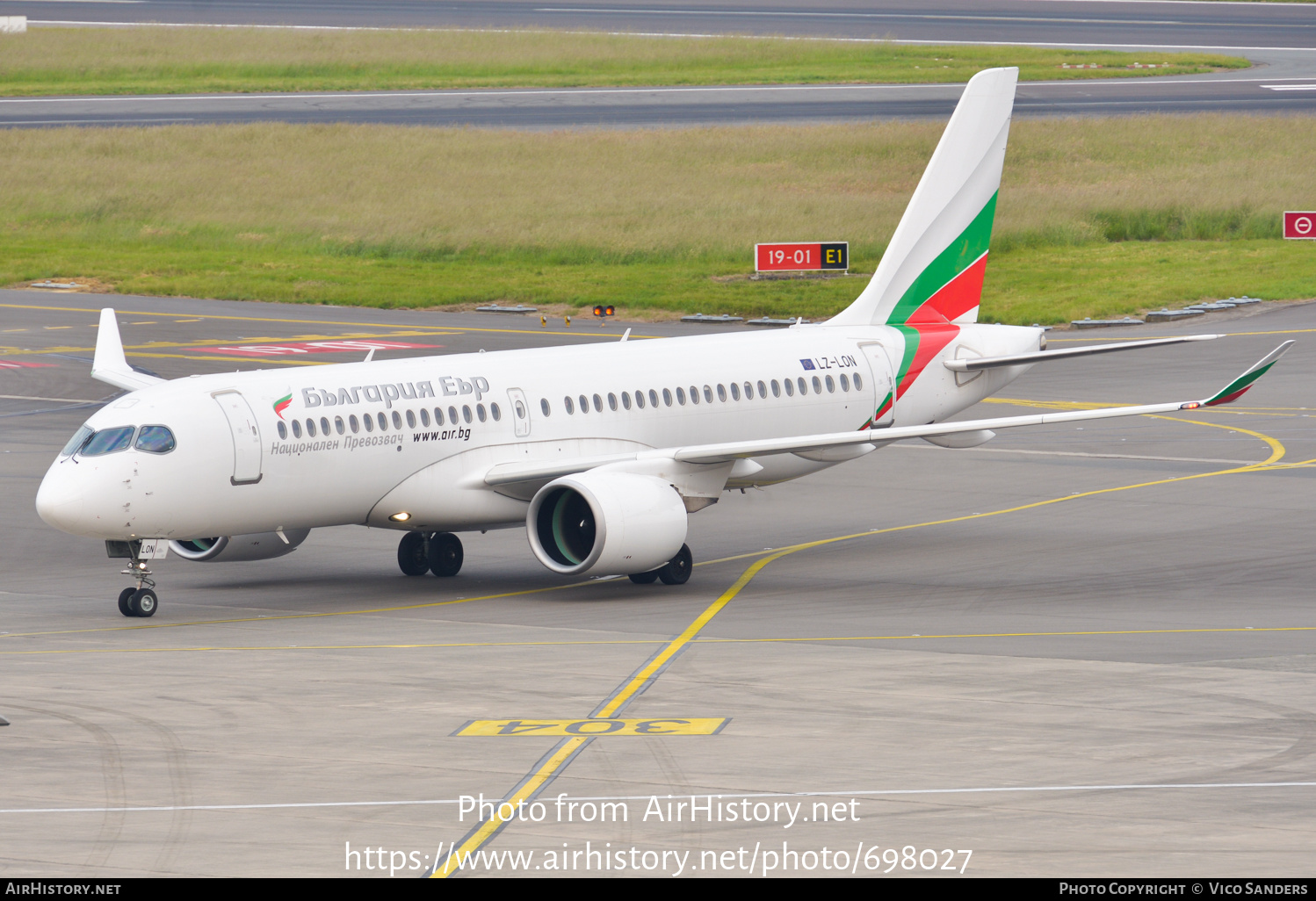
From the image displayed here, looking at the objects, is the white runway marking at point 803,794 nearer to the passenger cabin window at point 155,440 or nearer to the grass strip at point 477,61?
the passenger cabin window at point 155,440

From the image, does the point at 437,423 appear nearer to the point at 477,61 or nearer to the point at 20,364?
the point at 20,364

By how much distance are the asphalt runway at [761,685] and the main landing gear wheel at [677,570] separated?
1.50 feet

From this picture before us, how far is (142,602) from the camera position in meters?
30.9

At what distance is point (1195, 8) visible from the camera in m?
144

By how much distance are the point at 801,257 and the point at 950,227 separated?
111ft

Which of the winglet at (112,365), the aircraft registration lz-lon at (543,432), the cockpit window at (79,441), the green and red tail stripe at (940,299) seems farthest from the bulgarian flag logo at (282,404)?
the green and red tail stripe at (940,299)

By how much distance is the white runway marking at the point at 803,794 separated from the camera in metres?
18.5

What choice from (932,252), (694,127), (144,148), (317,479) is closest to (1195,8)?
(694,127)

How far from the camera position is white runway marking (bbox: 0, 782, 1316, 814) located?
1848cm

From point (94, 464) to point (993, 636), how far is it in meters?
14.0

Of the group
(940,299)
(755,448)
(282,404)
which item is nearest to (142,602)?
(282,404)

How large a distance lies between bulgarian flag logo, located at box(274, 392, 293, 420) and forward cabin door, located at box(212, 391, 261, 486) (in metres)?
0.45

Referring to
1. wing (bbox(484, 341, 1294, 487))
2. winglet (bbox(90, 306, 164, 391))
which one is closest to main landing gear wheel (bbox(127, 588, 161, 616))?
wing (bbox(484, 341, 1294, 487))

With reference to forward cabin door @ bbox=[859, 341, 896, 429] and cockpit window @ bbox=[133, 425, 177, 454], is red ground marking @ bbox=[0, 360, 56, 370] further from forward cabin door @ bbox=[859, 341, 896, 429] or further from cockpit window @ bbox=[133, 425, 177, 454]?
cockpit window @ bbox=[133, 425, 177, 454]
